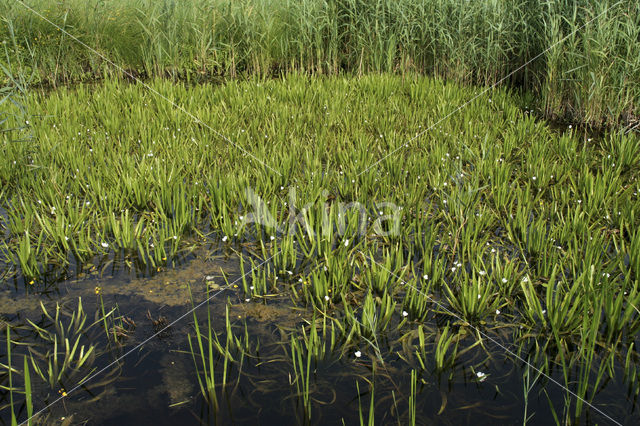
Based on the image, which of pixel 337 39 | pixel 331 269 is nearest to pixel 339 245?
pixel 331 269

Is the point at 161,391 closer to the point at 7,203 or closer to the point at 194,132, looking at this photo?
the point at 7,203

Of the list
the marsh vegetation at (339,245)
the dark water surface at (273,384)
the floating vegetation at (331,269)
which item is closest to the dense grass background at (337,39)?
the marsh vegetation at (339,245)

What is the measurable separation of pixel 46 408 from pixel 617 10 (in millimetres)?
6336

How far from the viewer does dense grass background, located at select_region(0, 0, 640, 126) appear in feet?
20.2

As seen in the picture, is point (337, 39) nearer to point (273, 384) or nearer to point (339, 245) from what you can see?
point (339, 245)

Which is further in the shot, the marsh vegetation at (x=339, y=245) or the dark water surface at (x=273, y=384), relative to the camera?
the marsh vegetation at (x=339, y=245)

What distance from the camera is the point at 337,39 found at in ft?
27.3

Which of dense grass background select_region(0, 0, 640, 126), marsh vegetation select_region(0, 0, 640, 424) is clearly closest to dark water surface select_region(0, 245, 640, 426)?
marsh vegetation select_region(0, 0, 640, 424)

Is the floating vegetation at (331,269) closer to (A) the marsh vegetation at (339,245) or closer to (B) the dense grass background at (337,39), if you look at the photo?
(A) the marsh vegetation at (339,245)

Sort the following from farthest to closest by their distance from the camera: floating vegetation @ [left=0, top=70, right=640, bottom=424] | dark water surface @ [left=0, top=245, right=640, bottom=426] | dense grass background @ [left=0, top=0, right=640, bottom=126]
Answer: dense grass background @ [left=0, top=0, right=640, bottom=126] → floating vegetation @ [left=0, top=70, right=640, bottom=424] → dark water surface @ [left=0, top=245, right=640, bottom=426]

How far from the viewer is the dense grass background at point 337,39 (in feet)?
20.2

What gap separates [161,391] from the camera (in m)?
2.31

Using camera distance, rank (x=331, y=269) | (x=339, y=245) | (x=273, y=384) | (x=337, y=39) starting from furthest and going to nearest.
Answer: (x=337, y=39) < (x=339, y=245) < (x=331, y=269) < (x=273, y=384)

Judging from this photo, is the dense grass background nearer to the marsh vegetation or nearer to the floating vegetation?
the marsh vegetation
